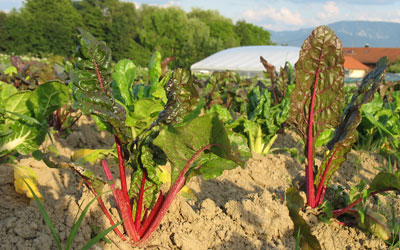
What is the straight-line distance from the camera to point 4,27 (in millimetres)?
35688

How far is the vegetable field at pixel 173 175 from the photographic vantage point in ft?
4.63

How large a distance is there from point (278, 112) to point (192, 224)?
1.73m

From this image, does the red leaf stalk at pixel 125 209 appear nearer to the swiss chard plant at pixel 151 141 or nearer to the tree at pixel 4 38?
the swiss chard plant at pixel 151 141

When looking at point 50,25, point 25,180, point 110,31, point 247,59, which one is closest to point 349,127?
point 25,180

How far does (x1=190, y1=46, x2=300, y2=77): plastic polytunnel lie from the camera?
28.5 metres

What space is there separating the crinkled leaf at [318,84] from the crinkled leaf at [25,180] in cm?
149

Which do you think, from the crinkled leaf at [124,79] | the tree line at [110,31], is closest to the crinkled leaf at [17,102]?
the crinkled leaf at [124,79]

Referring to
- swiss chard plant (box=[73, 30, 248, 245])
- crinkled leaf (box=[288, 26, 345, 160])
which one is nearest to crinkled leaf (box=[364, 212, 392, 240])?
crinkled leaf (box=[288, 26, 345, 160])

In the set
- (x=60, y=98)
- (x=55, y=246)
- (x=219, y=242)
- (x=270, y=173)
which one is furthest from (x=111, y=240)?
(x=270, y=173)

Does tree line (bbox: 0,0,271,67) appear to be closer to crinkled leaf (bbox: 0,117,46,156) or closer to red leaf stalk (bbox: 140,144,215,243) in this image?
crinkled leaf (bbox: 0,117,46,156)

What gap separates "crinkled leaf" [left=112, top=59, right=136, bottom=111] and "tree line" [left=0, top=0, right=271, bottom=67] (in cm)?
3287

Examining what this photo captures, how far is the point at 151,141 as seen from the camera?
1434 millimetres

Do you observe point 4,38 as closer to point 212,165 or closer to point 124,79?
point 124,79

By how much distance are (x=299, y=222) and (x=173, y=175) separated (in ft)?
2.57
